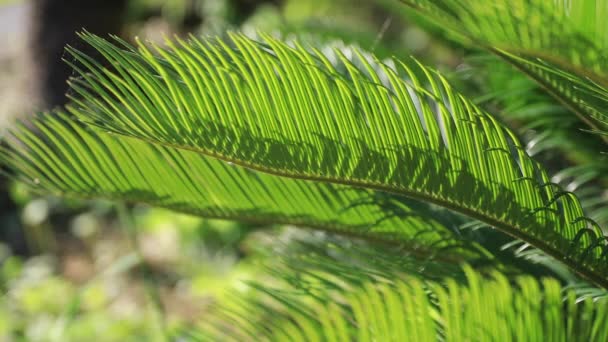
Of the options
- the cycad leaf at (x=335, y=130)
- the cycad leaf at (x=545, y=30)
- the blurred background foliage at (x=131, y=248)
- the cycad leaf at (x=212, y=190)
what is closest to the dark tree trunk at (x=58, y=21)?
the blurred background foliage at (x=131, y=248)

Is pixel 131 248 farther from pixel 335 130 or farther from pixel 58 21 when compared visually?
pixel 335 130

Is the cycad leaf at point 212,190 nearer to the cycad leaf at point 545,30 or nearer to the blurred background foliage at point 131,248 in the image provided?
the cycad leaf at point 545,30

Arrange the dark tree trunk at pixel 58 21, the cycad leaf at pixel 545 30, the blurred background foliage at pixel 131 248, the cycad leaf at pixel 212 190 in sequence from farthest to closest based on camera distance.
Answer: the dark tree trunk at pixel 58 21 < the blurred background foliage at pixel 131 248 < the cycad leaf at pixel 212 190 < the cycad leaf at pixel 545 30

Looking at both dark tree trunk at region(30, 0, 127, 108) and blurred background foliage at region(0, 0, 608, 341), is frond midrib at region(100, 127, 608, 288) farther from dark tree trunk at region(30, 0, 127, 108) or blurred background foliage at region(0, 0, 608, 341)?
dark tree trunk at region(30, 0, 127, 108)

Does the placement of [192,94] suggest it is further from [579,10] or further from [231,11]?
[231,11]

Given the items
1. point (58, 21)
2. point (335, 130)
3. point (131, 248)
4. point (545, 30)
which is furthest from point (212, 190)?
point (58, 21)
